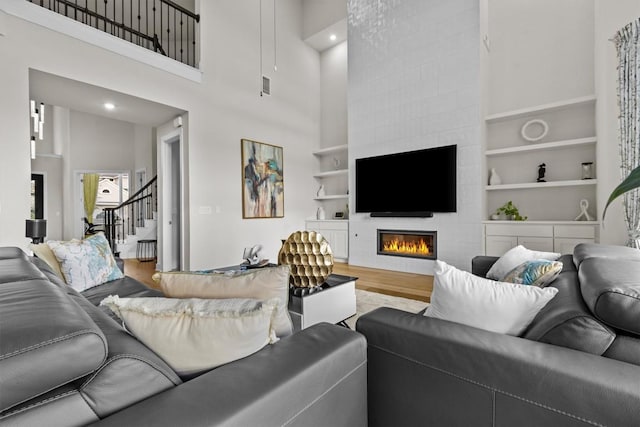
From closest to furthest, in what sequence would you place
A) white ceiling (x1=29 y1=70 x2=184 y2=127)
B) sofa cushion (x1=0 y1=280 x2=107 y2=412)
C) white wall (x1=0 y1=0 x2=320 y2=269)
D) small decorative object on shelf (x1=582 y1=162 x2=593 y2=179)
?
sofa cushion (x1=0 y1=280 x2=107 y2=412)
white wall (x1=0 y1=0 x2=320 y2=269)
white ceiling (x1=29 y1=70 x2=184 y2=127)
small decorative object on shelf (x1=582 y1=162 x2=593 y2=179)

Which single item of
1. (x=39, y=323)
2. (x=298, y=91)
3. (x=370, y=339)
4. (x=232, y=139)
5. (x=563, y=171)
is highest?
(x=298, y=91)

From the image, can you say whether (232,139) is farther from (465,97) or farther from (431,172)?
(465,97)

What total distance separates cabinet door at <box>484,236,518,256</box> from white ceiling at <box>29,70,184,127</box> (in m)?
4.80

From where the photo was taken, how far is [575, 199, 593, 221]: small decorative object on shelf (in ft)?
12.5

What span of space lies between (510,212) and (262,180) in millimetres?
3967

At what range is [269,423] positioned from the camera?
2.35 feet

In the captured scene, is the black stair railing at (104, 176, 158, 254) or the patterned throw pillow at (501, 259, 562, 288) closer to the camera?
the patterned throw pillow at (501, 259, 562, 288)

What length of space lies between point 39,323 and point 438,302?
124 cm

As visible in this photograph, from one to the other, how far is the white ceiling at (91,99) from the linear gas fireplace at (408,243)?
3803 millimetres

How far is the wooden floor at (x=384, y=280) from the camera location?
3.63 m

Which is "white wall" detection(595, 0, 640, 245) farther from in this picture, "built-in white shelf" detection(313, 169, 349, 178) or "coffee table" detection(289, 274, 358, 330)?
"built-in white shelf" detection(313, 169, 349, 178)

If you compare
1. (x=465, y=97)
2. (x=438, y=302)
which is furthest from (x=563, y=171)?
(x=438, y=302)

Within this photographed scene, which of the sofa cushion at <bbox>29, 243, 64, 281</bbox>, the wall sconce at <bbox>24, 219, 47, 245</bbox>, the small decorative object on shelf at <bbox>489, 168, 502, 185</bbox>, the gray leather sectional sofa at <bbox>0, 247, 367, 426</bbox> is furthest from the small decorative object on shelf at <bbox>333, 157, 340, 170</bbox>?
the gray leather sectional sofa at <bbox>0, 247, 367, 426</bbox>

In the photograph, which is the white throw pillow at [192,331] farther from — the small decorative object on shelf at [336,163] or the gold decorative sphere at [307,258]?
the small decorative object on shelf at [336,163]
